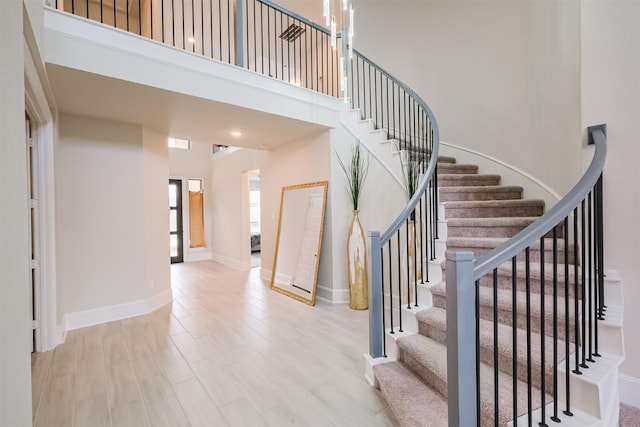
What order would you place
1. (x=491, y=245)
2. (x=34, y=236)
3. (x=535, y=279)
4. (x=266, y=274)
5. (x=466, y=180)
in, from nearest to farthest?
1. (x=535, y=279)
2. (x=491, y=245)
3. (x=34, y=236)
4. (x=466, y=180)
5. (x=266, y=274)

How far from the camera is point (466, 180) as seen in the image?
12.5ft

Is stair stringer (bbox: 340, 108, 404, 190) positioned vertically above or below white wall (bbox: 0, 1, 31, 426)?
above

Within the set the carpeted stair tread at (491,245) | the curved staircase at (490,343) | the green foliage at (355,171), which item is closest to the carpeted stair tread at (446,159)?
the green foliage at (355,171)

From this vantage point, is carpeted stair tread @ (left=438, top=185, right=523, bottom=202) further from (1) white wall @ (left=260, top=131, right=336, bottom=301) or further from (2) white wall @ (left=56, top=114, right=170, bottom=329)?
(2) white wall @ (left=56, top=114, right=170, bottom=329)

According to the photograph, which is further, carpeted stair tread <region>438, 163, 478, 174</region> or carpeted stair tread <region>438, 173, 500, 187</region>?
carpeted stair tread <region>438, 163, 478, 174</region>

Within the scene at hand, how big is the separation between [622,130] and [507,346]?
5.26ft

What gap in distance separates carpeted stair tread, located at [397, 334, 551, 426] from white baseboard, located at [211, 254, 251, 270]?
16.1 ft

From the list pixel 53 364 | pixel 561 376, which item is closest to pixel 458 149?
pixel 561 376

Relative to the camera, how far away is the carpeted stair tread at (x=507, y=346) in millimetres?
1602

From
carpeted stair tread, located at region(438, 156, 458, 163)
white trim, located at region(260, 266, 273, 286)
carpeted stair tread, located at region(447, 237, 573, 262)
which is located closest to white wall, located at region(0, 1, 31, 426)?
carpeted stair tread, located at region(447, 237, 573, 262)

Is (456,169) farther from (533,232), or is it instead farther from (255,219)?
(255,219)

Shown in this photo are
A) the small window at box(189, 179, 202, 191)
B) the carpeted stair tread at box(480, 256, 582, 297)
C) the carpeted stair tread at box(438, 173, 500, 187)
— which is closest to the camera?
the carpeted stair tread at box(480, 256, 582, 297)

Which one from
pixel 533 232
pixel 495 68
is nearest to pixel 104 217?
pixel 533 232

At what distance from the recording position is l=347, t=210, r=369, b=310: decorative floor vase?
3807 mm
